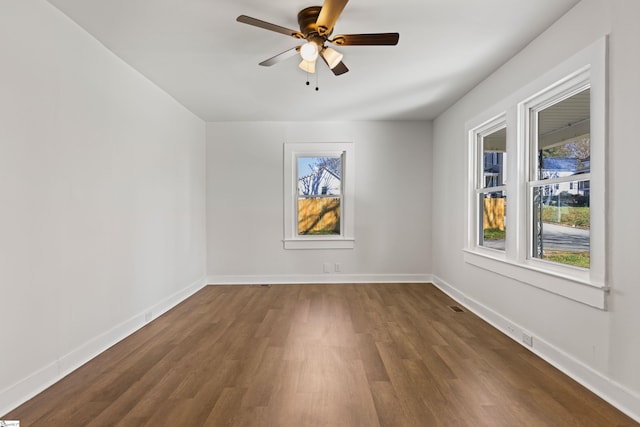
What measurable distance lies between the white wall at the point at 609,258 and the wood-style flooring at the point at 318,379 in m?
0.19

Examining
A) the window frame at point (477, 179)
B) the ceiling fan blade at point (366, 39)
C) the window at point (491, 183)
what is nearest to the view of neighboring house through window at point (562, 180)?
the window at point (491, 183)

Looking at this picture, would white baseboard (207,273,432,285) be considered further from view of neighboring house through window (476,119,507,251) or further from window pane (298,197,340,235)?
view of neighboring house through window (476,119,507,251)

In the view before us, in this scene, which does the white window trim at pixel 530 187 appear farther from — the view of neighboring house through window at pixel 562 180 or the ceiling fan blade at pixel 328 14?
the ceiling fan blade at pixel 328 14

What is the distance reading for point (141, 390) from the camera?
2.16 metres

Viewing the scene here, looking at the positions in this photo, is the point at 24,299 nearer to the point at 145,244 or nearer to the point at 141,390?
the point at 141,390

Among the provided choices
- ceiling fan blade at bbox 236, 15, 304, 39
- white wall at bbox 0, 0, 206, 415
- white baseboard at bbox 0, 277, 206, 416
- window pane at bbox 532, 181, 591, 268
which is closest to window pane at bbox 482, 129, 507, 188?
window pane at bbox 532, 181, 591, 268

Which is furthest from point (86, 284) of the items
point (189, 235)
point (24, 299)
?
point (189, 235)

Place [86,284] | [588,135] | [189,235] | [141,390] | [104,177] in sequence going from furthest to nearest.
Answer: [189,235] → [104,177] → [86,284] → [588,135] → [141,390]

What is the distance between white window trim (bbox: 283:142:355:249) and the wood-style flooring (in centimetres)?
176

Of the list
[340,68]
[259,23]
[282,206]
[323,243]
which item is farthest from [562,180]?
[282,206]

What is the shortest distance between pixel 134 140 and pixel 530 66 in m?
3.70

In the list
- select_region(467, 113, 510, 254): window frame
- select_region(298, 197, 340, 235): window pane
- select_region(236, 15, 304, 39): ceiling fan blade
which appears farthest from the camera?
select_region(298, 197, 340, 235): window pane

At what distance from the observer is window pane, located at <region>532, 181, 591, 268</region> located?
2375mm

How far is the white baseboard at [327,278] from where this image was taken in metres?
5.25
